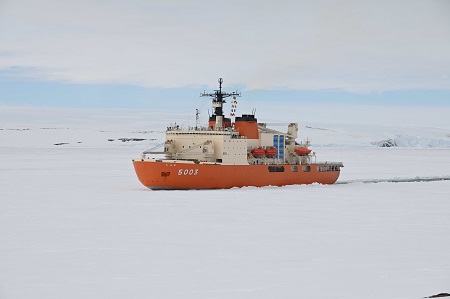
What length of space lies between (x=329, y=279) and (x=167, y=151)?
15715mm

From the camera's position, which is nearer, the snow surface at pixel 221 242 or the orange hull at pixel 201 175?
the snow surface at pixel 221 242

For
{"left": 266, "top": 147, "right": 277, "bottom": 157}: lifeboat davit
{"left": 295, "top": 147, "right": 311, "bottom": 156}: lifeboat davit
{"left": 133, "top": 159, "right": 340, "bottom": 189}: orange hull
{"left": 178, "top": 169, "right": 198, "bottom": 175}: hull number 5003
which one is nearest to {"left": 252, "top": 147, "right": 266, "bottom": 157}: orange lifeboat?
{"left": 266, "top": 147, "right": 277, "bottom": 157}: lifeboat davit

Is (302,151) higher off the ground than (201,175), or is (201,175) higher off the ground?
(302,151)

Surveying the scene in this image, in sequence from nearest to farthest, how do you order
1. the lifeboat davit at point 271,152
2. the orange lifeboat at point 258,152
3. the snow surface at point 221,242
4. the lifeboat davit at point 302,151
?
the snow surface at point 221,242 < the orange lifeboat at point 258,152 < the lifeboat davit at point 271,152 < the lifeboat davit at point 302,151

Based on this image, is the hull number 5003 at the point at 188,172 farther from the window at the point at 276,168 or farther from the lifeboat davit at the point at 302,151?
the lifeboat davit at the point at 302,151

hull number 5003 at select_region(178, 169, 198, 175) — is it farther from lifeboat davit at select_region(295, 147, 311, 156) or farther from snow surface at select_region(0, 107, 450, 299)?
lifeboat davit at select_region(295, 147, 311, 156)

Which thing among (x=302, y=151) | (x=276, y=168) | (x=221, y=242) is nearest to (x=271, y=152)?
(x=276, y=168)

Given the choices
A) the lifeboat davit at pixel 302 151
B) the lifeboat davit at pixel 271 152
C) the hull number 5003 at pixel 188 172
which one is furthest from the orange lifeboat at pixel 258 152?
the hull number 5003 at pixel 188 172

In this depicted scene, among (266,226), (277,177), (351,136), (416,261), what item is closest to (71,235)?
(266,226)

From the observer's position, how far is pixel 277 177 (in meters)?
26.5

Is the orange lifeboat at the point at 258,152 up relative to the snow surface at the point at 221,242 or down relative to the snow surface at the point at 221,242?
up

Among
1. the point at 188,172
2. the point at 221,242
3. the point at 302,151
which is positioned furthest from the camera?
the point at 302,151

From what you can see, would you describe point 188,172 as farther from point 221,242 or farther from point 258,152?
point 221,242

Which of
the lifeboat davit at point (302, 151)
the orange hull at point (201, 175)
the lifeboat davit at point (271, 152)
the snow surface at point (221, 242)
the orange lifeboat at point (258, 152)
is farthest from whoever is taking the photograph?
the lifeboat davit at point (302, 151)
